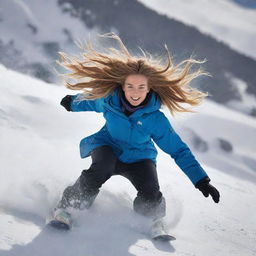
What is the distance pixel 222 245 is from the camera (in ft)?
8.43

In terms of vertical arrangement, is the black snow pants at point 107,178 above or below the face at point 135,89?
below

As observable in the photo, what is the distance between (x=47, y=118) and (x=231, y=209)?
82.2 inches

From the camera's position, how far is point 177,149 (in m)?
2.54

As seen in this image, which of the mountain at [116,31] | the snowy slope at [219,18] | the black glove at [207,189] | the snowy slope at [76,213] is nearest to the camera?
the snowy slope at [76,213]

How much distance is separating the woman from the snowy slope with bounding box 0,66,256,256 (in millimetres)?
170

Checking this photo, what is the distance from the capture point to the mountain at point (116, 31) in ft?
42.5

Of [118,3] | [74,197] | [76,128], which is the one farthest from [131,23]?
[74,197]

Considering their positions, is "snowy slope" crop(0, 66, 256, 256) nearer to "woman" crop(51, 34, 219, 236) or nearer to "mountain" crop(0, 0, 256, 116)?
"woman" crop(51, 34, 219, 236)

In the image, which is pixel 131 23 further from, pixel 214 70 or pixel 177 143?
pixel 177 143

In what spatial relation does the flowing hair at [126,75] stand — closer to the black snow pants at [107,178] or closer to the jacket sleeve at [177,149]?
the jacket sleeve at [177,149]

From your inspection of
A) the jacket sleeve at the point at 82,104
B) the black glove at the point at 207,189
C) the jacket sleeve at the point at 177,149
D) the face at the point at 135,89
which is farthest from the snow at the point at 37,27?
the black glove at the point at 207,189

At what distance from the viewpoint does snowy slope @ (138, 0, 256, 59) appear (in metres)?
14.4

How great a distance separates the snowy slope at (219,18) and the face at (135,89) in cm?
1222

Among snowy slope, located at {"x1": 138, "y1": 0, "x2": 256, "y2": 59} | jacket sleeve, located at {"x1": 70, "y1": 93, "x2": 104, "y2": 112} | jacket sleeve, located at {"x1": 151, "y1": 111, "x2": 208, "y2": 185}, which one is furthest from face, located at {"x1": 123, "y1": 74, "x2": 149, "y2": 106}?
snowy slope, located at {"x1": 138, "y1": 0, "x2": 256, "y2": 59}
